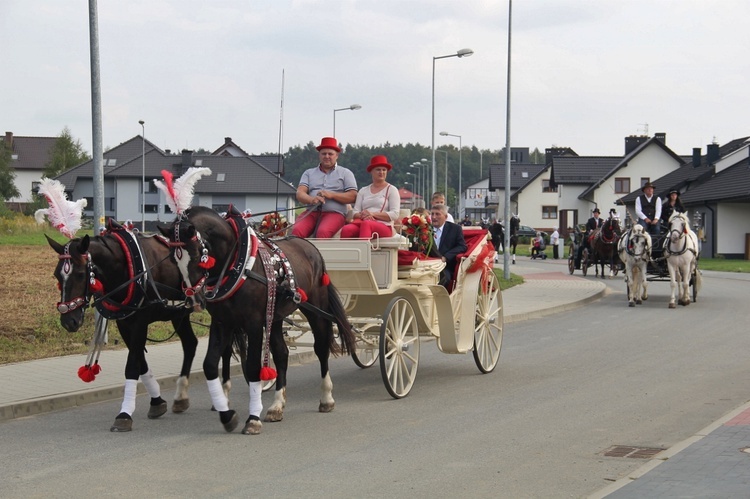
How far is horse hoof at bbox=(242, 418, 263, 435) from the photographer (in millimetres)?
8227

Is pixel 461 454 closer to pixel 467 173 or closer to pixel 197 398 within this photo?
pixel 197 398

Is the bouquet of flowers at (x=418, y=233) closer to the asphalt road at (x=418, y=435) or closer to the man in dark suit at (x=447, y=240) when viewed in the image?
the man in dark suit at (x=447, y=240)

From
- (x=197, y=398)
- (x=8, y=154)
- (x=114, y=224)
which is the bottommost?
(x=197, y=398)

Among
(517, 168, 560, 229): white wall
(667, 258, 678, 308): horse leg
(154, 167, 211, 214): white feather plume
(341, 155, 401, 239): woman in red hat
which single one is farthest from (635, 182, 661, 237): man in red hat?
(517, 168, 560, 229): white wall

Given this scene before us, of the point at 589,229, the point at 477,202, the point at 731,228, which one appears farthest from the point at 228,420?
the point at 477,202

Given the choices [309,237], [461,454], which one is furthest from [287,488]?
[309,237]

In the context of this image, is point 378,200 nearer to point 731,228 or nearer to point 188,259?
point 188,259

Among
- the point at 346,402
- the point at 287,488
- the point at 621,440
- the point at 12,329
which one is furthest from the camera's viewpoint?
the point at 12,329

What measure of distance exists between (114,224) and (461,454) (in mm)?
3412

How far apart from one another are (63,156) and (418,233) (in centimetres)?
10012

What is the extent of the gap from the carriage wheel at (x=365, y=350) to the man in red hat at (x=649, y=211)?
10.9 meters

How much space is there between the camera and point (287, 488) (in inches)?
252

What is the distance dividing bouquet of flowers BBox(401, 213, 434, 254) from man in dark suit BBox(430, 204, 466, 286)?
1.30 ft

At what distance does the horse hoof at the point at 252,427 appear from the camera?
823 centimetres
